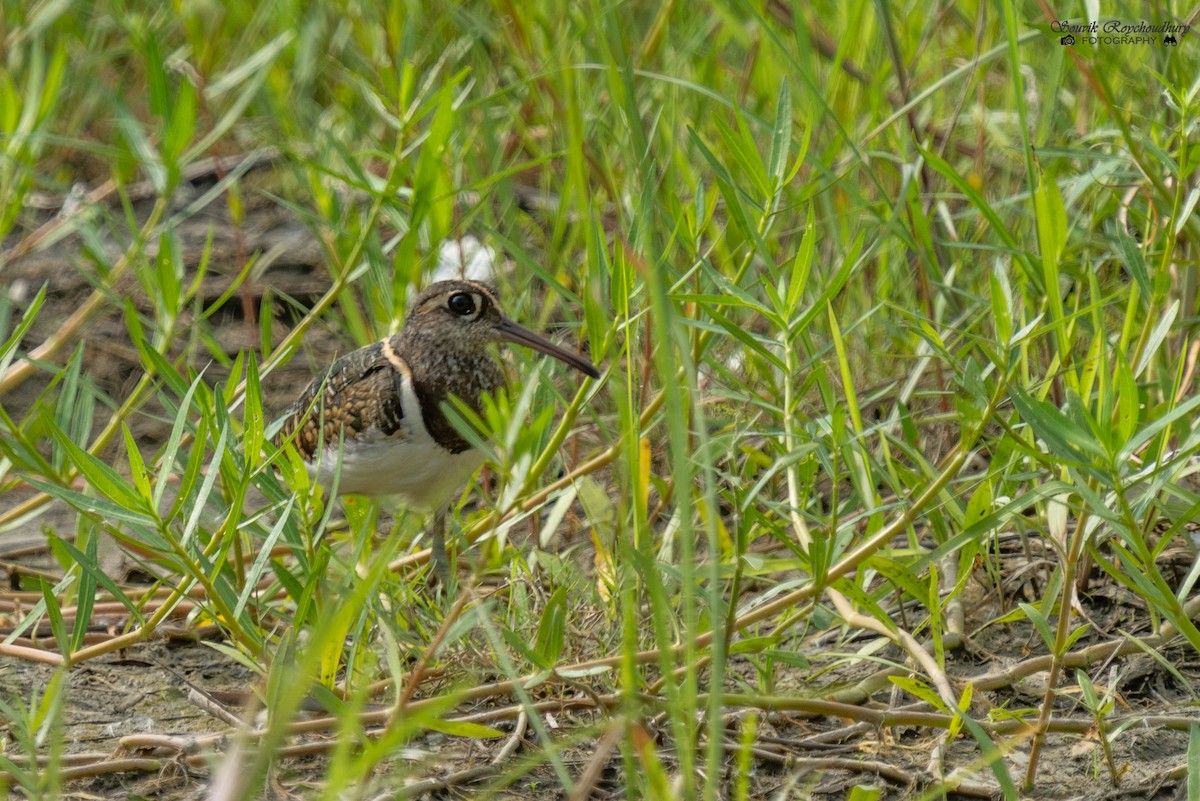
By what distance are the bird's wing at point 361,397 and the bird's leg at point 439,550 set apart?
0.72 ft

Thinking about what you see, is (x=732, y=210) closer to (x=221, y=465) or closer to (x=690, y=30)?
(x=221, y=465)

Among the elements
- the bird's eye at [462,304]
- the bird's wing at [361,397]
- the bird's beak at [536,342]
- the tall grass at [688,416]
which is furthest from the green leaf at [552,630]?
the bird's eye at [462,304]

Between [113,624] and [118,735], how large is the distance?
1.82ft

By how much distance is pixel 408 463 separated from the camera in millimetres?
2967

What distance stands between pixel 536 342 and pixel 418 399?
0.94 feet

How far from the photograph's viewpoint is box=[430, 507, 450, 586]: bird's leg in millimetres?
2830

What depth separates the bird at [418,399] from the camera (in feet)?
9.73

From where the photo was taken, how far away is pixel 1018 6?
3.04 m

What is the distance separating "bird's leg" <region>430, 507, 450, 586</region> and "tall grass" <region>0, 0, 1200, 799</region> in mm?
54

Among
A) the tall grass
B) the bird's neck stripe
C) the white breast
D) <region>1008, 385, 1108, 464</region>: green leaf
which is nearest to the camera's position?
<region>1008, 385, 1108, 464</region>: green leaf

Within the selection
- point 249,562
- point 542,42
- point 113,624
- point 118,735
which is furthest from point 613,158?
point 118,735

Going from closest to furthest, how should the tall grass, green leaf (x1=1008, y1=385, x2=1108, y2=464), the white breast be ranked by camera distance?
green leaf (x1=1008, y1=385, x2=1108, y2=464)
the tall grass
the white breast

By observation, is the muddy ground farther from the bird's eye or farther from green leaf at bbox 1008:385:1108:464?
the bird's eye

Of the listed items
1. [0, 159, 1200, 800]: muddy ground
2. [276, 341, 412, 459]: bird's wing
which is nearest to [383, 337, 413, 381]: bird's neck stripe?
[276, 341, 412, 459]: bird's wing
